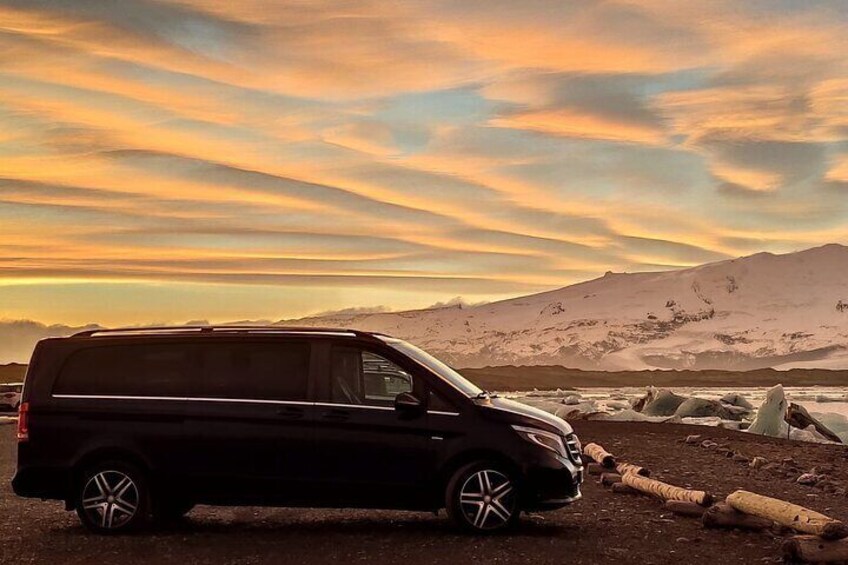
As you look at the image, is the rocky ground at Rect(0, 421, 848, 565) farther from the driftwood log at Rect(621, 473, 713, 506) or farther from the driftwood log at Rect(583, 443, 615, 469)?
the driftwood log at Rect(583, 443, 615, 469)

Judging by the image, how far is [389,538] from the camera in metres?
12.2

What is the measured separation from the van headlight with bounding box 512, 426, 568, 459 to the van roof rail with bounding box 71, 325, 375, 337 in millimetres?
1994

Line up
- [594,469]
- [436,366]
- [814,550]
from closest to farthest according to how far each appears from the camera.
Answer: [814,550] < [436,366] < [594,469]

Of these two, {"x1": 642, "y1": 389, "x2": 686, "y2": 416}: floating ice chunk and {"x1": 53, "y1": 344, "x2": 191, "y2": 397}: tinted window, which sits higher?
{"x1": 53, "y1": 344, "x2": 191, "y2": 397}: tinted window

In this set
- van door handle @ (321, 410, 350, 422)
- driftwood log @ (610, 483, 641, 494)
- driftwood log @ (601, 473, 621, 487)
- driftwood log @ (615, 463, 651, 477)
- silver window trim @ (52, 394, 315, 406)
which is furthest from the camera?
driftwood log @ (601, 473, 621, 487)

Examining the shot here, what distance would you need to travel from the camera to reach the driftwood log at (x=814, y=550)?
1084cm

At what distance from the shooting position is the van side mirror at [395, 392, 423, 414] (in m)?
12.1

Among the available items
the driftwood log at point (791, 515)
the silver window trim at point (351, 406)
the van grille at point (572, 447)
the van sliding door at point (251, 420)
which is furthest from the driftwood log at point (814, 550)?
the van sliding door at point (251, 420)

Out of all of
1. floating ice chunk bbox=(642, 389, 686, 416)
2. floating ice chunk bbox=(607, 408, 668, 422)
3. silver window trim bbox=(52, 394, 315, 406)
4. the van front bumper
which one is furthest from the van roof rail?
floating ice chunk bbox=(642, 389, 686, 416)

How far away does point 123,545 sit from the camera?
11.8 meters

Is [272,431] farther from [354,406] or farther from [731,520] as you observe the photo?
[731,520]

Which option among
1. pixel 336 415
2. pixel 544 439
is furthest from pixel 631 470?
pixel 336 415

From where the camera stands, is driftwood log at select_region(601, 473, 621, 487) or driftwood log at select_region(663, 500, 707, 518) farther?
driftwood log at select_region(601, 473, 621, 487)

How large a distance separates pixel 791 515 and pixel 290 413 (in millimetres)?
5455
